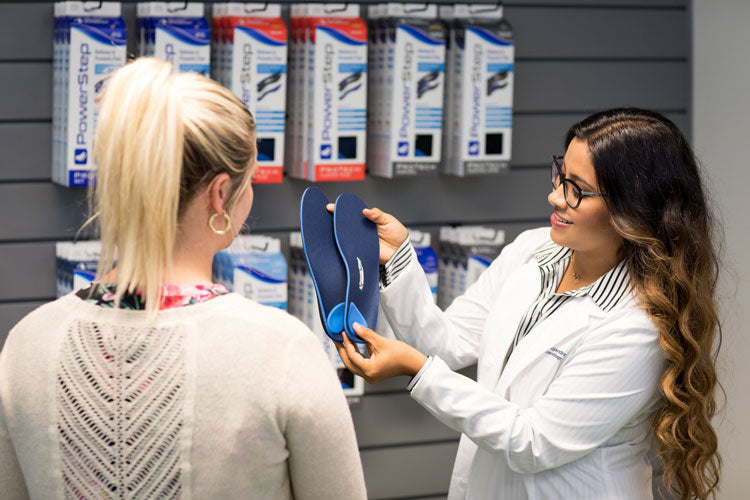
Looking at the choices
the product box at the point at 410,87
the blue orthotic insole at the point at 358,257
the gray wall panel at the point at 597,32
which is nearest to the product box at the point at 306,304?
the product box at the point at 410,87

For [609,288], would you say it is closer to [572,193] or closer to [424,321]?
[572,193]

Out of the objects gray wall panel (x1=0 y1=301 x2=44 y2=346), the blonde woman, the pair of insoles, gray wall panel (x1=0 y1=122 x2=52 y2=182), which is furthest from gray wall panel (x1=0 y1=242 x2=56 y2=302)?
the blonde woman

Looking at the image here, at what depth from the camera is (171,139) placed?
3.51 ft

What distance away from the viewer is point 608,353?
168 cm

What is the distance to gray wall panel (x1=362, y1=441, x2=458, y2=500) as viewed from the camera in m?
3.01

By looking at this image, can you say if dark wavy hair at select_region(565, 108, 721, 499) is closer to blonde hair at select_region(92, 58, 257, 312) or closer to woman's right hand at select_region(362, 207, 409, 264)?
woman's right hand at select_region(362, 207, 409, 264)

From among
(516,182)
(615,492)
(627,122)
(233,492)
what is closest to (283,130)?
(516,182)

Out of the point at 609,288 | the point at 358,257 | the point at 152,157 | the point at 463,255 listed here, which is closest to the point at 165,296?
the point at 152,157

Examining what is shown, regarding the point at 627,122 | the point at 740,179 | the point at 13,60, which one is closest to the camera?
the point at 627,122

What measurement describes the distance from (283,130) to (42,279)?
2.72 feet

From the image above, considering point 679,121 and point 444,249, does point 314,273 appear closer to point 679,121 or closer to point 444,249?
point 444,249

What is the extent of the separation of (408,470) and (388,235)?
4.52ft

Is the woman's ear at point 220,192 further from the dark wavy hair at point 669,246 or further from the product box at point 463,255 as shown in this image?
the product box at point 463,255

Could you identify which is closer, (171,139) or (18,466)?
(171,139)
